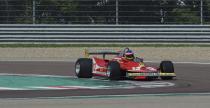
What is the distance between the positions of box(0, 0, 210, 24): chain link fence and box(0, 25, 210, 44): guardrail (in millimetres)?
494

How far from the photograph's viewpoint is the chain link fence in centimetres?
3122

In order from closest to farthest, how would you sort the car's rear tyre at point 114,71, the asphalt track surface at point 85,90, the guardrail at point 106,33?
the asphalt track surface at point 85,90, the car's rear tyre at point 114,71, the guardrail at point 106,33

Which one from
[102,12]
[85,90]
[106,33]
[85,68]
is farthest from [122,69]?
[102,12]

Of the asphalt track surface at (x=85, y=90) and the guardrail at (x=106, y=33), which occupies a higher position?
the guardrail at (x=106, y=33)

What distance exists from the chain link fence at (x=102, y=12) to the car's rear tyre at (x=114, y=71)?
48.0ft

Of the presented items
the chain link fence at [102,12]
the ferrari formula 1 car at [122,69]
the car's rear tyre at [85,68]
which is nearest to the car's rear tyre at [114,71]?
the ferrari formula 1 car at [122,69]

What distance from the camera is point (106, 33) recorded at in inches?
1218

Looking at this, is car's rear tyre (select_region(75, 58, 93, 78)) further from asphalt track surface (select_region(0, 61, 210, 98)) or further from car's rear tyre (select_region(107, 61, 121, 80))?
asphalt track surface (select_region(0, 61, 210, 98))

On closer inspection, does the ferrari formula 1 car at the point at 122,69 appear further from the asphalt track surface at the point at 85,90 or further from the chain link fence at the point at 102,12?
the chain link fence at the point at 102,12

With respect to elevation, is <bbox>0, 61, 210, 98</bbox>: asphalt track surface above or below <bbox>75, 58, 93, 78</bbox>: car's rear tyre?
below

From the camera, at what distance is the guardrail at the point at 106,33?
30594mm

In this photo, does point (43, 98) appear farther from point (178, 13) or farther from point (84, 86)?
point (178, 13)

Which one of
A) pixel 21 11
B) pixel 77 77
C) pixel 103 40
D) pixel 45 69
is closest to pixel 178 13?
pixel 103 40

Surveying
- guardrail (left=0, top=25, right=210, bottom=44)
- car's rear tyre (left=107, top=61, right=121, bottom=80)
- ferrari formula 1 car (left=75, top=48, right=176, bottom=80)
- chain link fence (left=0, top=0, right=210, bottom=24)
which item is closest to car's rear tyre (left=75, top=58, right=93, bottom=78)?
ferrari formula 1 car (left=75, top=48, right=176, bottom=80)
